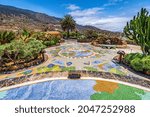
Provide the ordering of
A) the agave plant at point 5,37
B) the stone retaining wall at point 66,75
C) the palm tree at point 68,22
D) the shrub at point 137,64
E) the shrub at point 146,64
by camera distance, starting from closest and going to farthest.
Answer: the stone retaining wall at point 66,75, the shrub at point 146,64, the shrub at point 137,64, the agave plant at point 5,37, the palm tree at point 68,22

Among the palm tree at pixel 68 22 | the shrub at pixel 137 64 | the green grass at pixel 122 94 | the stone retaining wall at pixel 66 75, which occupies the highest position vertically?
the palm tree at pixel 68 22

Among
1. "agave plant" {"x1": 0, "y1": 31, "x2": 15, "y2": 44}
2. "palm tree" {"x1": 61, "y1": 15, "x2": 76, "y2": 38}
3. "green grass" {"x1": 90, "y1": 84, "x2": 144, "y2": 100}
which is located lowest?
"green grass" {"x1": 90, "y1": 84, "x2": 144, "y2": 100}

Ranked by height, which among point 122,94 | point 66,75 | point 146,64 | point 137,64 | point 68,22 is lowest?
point 122,94

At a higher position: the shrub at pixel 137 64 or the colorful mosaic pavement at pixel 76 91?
the shrub at pixel 137 64

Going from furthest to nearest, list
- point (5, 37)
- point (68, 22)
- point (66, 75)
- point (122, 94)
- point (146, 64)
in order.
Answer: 1. point (68, 22)
2. point (5, 37)
3. point (146, 64)
4. point (66, 75)
5. point (122, 94)

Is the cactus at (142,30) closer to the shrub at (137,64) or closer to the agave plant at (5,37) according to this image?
the shrub at (137,64)

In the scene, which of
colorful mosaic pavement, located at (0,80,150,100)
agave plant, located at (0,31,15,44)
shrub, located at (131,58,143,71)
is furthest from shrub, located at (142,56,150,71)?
agave plant, located at (0,31,15,44)

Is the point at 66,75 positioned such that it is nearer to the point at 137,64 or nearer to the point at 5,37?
the point at 137,64

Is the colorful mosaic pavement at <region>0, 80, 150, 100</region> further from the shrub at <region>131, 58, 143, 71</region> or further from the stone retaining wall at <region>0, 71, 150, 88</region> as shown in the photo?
the shrub at <region>131, 58, 143, 71</region>

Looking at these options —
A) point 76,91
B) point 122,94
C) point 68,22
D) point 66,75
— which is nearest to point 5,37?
point 66,75

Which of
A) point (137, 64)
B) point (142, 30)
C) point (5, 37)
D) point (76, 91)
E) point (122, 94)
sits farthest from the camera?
point (5, 37)

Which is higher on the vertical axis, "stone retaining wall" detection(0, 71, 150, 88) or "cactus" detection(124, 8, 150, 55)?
"cactus" detection(124, 8, 150, 55)

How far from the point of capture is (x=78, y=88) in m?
13.3

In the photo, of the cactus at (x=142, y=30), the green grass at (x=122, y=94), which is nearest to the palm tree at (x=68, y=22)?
the cactus at (x=142, y=30)
